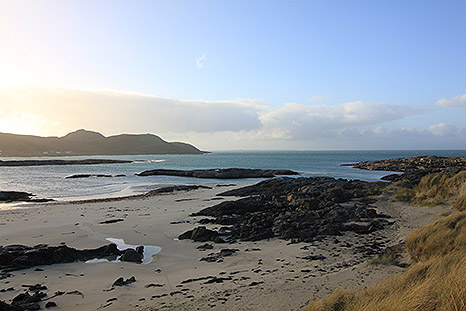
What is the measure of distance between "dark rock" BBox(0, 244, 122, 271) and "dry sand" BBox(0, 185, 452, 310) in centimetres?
37

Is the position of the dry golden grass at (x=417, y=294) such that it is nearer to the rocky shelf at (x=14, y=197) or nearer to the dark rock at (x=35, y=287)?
the dark rock at (x=35, y=287)

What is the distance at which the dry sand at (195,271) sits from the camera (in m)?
6.62

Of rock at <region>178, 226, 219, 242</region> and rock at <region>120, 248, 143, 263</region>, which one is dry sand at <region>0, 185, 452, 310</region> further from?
rock at <region>178, 226, 219, 242</region>

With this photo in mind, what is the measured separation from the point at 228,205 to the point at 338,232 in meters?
7.46

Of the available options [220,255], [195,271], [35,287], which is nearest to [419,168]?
[220,255]

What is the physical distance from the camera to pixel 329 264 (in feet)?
28.2

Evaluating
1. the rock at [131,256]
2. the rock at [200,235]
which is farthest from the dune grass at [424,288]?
the rock at [200,235]

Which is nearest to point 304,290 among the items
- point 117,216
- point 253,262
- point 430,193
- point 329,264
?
point 329,264

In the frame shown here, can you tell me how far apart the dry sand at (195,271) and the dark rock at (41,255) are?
14.5 inches

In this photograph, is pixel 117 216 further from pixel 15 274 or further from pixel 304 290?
pixel 304 290

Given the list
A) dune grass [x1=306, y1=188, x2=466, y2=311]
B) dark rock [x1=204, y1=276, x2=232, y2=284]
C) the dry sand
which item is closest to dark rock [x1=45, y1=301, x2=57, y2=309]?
the dry sand

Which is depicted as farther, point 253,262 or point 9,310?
point 253,262

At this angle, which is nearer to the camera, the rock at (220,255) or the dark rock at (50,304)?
the dark rock at (50,304)

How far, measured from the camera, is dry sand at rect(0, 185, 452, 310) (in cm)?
662
